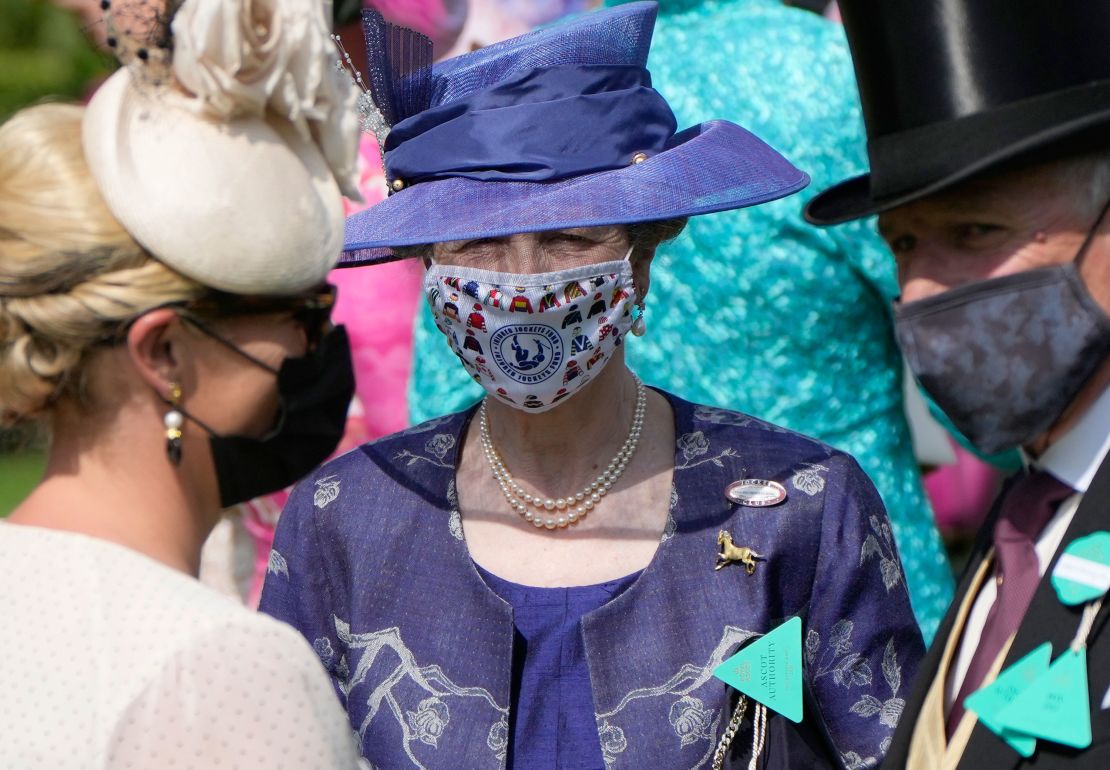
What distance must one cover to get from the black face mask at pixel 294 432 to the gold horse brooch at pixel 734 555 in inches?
28.1

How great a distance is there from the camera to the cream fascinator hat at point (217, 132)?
1.70 meters

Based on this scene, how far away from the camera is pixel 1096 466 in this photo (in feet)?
6.21

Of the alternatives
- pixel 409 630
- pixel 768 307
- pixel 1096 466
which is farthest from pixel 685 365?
pixel 1096 466

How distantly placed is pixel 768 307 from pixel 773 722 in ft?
4.00

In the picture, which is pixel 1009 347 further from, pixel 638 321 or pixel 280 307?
pixel 280 307

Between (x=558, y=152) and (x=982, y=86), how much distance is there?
0.79 metres

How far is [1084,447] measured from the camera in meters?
1.91

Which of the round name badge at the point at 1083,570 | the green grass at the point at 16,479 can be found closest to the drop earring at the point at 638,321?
the round name badge at the point at 1083,570

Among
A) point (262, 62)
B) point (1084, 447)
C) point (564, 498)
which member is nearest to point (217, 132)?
point (262, 62)

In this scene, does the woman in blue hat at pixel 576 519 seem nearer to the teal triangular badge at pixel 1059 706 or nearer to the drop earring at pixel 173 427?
the teal triangular badge at pixel 1059 706

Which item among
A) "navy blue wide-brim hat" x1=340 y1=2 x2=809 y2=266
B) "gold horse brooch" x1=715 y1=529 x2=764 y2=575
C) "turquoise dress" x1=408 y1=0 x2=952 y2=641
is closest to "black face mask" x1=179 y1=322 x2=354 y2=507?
"navy blue wide-brim hat" x1=340 y1=2 x2=809 y2=266

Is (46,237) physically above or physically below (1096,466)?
above

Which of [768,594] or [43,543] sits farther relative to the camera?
[768,594]

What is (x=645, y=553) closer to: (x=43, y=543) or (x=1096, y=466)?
(x=1096, y=466)
